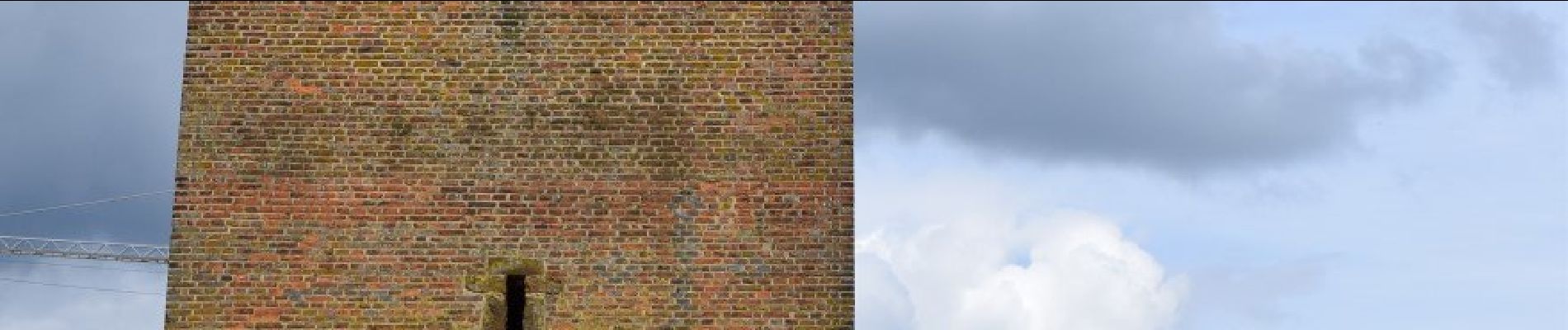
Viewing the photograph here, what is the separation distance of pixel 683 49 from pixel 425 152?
167cm

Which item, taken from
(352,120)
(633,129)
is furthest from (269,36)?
(633,129)

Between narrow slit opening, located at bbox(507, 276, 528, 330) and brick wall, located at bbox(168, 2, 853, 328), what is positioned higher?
brick wall, located at bbox(168, 2, 853, 328)

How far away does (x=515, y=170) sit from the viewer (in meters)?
10.2

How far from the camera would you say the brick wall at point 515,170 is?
10102mm

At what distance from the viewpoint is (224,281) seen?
33.4 ft

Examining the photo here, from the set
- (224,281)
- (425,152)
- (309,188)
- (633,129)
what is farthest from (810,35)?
(224,281)

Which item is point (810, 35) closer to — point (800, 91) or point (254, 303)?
point (800, 91)

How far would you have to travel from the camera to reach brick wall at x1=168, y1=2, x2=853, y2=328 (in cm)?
1010

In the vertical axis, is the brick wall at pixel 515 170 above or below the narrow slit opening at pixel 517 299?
above

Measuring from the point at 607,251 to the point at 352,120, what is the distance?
1740mm

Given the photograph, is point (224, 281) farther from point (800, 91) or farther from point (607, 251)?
point (800, 91)

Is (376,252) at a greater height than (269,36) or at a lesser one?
lesser

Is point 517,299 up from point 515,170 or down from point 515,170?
down

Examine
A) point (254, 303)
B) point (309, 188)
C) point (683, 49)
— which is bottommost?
point (254, 303)
